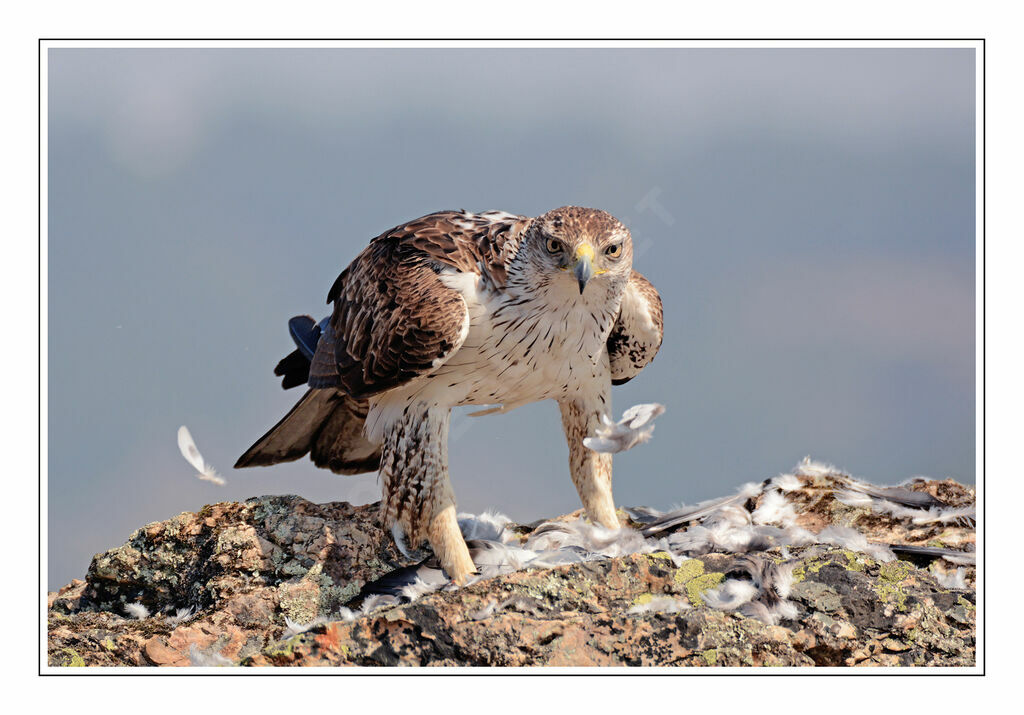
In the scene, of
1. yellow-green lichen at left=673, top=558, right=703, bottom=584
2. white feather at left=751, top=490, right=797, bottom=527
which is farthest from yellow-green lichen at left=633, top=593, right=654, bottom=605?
white feather at left=751, top=490, right=797, bottom=527

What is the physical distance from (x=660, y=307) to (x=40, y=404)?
13.1 ft

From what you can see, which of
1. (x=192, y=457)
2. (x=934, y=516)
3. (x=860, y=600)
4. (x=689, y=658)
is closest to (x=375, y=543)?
(x=192, y=457)

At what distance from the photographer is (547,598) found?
201 inches

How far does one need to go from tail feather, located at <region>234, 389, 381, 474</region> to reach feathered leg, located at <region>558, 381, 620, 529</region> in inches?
57.2

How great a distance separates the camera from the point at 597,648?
15.5 feet

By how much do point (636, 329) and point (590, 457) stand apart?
0.93 meters

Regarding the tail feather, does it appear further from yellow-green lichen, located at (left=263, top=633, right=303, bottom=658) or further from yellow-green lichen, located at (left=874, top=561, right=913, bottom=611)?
yellow-green lichen, located at (left=874, top=561, right=913, bottom=611)

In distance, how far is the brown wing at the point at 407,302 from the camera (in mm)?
5703

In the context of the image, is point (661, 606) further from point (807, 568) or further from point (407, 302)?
point (407, 302)

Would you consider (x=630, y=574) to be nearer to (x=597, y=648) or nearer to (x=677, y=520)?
(x=597, y=648)

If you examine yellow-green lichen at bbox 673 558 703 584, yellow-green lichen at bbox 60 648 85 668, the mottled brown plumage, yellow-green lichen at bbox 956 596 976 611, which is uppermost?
the mottled brown plumage

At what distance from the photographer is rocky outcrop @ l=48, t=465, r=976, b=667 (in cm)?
477

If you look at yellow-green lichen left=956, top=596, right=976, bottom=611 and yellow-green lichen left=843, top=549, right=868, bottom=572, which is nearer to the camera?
yellow-green lichen left=956, top=596, right=976, bottom=611

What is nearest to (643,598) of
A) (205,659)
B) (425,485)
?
(425,485)
